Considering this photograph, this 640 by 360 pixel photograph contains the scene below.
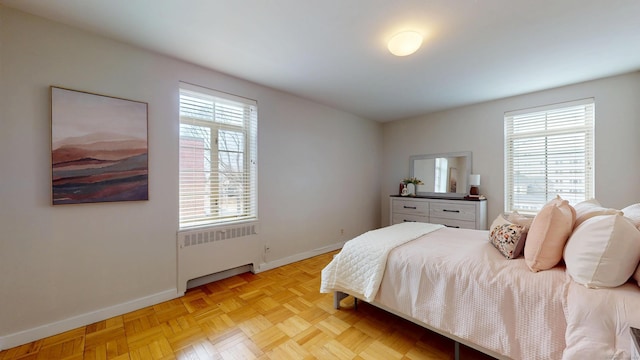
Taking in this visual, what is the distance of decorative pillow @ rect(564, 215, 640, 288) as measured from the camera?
A: 1068 millimetres

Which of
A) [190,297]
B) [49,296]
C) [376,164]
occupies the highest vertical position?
[376,164]

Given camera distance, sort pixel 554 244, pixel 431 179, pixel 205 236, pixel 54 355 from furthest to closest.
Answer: pixel 431 179 → pixel 205 236 → pixel 54 355 → pixel 554 244

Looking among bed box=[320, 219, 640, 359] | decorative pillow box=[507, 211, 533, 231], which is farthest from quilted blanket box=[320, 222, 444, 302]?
decorative pillow box=[507, 211, 533, 231]

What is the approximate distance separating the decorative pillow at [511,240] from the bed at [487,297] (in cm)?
5

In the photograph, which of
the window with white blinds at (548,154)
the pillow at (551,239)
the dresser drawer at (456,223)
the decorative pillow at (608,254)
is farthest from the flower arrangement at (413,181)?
the decorative pillow at (608,254)

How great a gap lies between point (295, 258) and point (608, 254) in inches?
117

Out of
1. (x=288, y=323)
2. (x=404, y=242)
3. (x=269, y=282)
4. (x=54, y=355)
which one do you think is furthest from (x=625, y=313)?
(x=54, y=355)

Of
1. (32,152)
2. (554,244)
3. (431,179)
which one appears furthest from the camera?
(431,179)

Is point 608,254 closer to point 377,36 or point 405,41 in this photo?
point 405,41

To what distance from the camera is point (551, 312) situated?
1165 mm

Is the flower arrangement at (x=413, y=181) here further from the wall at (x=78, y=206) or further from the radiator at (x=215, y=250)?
the radiator at (x=215, y=250)

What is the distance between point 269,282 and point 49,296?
69.4 inches

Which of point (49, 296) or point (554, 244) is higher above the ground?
point (554, 244)

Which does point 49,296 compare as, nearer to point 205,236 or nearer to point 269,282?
point 205,236
